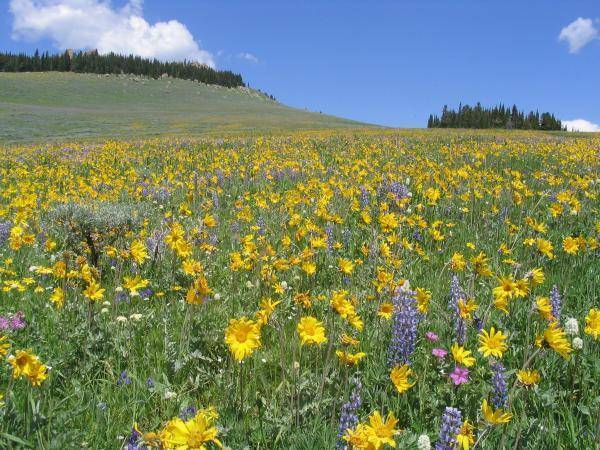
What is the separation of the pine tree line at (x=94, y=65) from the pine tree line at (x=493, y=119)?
7462 centimetres

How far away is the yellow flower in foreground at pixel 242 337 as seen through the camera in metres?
1.80

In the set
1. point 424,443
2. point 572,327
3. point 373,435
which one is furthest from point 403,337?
point 373,435

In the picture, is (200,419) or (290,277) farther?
(290,277)

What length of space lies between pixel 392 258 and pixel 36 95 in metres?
83.4

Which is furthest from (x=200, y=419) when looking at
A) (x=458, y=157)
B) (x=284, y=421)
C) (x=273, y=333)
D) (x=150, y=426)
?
(x=458, y=157)

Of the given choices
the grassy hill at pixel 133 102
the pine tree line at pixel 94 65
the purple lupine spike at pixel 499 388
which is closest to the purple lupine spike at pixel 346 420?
the purple lupine spike at pixel 499 388

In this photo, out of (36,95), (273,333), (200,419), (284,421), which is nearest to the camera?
(200,419)

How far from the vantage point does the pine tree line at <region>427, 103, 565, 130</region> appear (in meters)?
89.9

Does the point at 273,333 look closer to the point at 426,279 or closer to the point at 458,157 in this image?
the point at 426,279

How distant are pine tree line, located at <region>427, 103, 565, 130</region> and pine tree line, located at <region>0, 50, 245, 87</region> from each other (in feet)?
245

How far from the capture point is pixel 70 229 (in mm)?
4668

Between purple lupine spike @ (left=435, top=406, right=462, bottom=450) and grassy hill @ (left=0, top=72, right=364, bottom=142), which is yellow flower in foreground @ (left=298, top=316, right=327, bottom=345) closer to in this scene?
purple lupine spike @ (left=435, top=406, right=462, bottom=450)

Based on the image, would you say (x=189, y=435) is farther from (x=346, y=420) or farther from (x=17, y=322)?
(x=17, y=322)

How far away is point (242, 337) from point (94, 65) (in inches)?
5559
